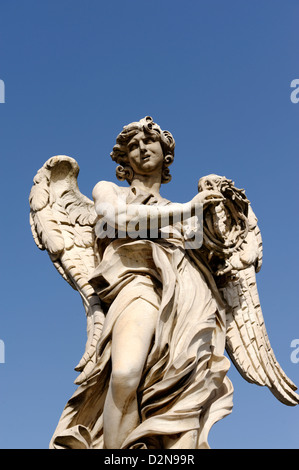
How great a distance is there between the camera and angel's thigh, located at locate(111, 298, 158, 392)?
716 cm

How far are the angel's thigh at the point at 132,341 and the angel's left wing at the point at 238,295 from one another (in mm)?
891

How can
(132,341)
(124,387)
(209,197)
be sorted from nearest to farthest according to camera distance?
(124,387)
(132,341)
(209,197)

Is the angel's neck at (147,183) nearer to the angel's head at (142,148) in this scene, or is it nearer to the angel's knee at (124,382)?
the angel's head at (142,148)

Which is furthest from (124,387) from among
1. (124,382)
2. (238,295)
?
(238,295)

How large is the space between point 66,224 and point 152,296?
157 centimetres

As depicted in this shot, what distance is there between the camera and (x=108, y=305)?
26.7 feet

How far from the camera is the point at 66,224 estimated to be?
8.98 metres

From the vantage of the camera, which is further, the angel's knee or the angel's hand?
the angel's hand

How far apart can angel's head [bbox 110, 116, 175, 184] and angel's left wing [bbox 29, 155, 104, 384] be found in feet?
1.98

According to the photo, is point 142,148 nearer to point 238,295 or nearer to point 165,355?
point 238,295

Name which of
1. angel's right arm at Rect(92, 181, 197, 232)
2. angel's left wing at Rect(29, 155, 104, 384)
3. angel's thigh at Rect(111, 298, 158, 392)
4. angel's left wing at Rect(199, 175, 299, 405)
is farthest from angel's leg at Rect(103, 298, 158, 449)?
angel's left wing at Rect(199, 175, 299, 405)

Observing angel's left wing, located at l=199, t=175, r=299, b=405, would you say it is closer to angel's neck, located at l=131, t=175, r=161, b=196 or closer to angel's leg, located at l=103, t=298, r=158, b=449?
angel's neck, located at l=131, t=175, r=161, b=196

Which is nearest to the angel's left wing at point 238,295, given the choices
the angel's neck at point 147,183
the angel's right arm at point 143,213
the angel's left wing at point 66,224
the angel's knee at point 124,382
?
the angel's right arm at point 143,213

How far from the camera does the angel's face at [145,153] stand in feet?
28.1
